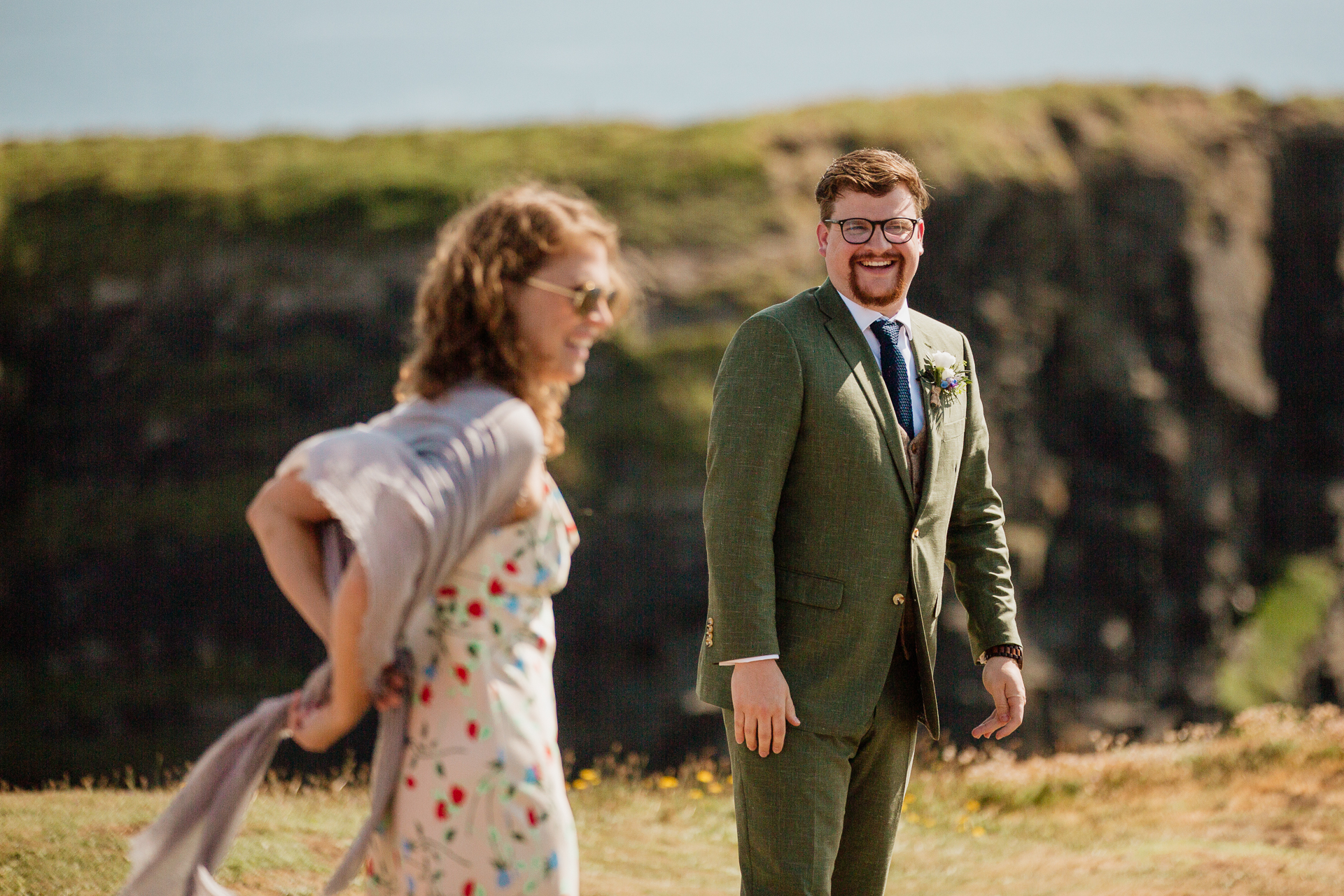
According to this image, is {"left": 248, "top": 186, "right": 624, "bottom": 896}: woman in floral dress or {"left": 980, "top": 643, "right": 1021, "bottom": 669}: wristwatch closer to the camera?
{"left": 248, "top": 186, "right": 624, "bottom": 896}: woman in floral dress

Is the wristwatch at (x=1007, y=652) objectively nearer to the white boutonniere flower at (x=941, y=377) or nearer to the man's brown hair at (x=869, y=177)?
the white boutonniere flower at (x=941, y=377)

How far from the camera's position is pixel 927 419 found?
3.64 meters

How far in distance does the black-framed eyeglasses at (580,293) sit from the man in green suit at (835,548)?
865 mm

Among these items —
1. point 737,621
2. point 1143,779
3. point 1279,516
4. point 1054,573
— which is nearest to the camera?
point 737,621

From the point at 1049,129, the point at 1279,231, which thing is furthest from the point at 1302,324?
the point at 1049,129

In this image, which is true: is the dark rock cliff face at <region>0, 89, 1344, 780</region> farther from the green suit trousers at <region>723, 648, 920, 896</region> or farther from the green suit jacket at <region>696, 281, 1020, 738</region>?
the green suit jacket at <region>696, 281, 1020, 738</region>

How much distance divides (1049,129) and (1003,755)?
1920 centimetres

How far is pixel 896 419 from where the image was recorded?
11.7 feet

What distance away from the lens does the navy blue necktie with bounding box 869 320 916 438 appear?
362 cm

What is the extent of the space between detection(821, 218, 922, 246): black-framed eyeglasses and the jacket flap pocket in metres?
1.00

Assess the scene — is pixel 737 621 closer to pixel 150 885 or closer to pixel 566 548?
pixel 566 548

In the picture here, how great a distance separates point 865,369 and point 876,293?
0.24 metres

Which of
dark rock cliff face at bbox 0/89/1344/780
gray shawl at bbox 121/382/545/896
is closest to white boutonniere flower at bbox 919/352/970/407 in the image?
gray shawl at bbox 121/382/545/896

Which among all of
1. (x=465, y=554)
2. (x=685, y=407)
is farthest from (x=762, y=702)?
(x=685, y=407)
